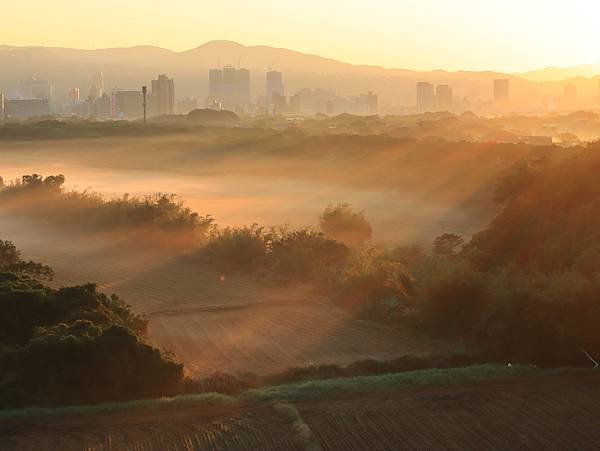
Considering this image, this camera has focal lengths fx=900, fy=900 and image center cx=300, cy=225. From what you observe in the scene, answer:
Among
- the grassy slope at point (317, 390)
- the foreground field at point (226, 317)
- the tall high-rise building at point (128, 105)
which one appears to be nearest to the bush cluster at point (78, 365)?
the grassy slope at point (317, 390)

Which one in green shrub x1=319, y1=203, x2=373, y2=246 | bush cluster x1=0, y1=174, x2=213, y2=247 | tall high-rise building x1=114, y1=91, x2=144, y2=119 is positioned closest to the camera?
bush cluster x1=0, y1=174, x2=213, y2=247

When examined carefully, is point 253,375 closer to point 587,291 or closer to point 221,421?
point 221,421

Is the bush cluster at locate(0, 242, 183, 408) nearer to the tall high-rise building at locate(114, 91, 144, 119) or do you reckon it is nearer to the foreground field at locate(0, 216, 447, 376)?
the foreground field at locate(0, 216, 447, 376)

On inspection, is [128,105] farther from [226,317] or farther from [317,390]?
[317,390]

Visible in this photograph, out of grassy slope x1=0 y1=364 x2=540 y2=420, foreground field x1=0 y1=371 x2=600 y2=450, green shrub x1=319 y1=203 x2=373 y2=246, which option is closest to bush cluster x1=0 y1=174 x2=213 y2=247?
green shrub x1=319 y1=203 x2=373 y2=246

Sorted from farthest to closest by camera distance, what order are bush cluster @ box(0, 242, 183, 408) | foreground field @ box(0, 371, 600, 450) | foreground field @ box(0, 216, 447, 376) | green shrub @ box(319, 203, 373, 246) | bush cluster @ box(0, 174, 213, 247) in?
green shrub @ box(319, 203, 373, 246) < bush cluster @ box(0, 174, 213, 247) < foreground field @ box(0, 216, 447, 376) < bush cluster @ box(0, 242, 183, 408) < foreground field @ box(0, 371, 600, 450)

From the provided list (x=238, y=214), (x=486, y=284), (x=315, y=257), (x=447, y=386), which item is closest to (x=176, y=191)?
(x=238, y=214)
